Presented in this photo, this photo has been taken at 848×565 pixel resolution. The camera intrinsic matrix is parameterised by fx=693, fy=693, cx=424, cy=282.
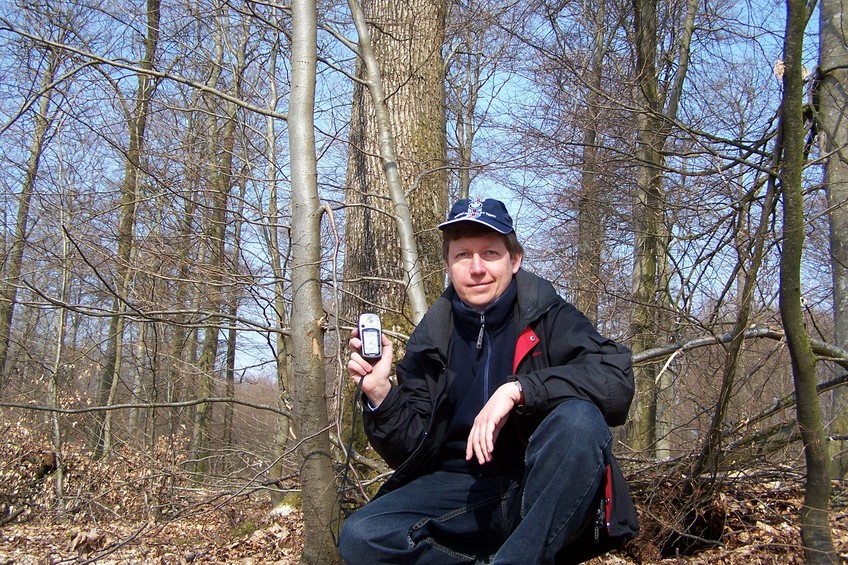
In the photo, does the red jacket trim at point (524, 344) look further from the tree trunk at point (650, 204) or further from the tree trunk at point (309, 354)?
the tree trunk at point (650, 204)

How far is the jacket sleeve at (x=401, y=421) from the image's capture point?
2.61 m

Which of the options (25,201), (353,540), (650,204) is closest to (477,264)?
(353,540)

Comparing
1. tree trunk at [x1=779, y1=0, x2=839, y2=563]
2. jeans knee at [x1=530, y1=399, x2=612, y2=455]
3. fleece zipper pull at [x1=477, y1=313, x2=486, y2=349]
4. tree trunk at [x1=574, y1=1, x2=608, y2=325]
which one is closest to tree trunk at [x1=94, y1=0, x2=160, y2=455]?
fleece zipper pull at [x1=477, y1=313, x2=486, y2=349]

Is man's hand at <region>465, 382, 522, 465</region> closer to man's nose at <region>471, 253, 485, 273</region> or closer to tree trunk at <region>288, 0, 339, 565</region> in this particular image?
man's nose at <region>471, 253, 485, 273</region>

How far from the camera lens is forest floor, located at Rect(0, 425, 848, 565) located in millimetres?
3746

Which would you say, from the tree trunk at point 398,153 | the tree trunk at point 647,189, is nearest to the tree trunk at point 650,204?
the tree trunk at point 647,189

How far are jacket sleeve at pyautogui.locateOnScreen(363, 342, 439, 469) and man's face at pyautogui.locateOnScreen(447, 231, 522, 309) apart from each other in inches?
12.6

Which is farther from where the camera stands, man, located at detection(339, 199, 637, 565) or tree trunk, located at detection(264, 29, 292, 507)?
tree trunk, located at detection(264, 29, 292, 507)

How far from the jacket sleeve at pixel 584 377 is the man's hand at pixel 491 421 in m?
0.05

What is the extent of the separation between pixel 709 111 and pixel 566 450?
5.31m

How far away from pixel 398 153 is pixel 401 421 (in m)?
3.15

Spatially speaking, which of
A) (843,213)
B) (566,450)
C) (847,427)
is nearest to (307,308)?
(566,450)

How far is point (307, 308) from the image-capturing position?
3.39 meters

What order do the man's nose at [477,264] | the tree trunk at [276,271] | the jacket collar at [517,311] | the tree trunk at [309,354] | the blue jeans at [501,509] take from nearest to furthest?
the blue jeans at [501,509], the jacket collar at [517,311], the man's nose at [477,264], the tree trunk at [309,354], the tree trunk at [276,271]
